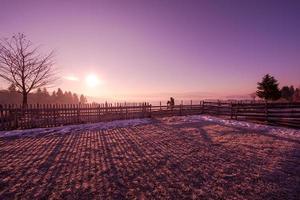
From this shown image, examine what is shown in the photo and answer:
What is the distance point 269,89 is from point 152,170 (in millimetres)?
46820

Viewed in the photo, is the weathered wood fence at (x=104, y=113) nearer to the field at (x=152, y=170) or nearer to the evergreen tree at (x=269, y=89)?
the field at (x=152, y=170)

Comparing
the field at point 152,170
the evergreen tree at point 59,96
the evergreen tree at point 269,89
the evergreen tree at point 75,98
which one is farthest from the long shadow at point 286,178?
the evergreen tree at point 75,98

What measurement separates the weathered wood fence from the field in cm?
529

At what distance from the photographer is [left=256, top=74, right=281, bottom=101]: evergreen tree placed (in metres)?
43.2

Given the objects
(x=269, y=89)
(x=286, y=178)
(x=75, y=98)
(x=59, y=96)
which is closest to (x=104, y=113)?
(x=286, y=178)

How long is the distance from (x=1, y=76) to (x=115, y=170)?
24237 millimetres

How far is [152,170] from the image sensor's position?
5.71 metres

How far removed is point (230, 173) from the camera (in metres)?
5.46

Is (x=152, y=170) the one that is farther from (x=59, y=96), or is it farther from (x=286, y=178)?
(x=59, y=96)

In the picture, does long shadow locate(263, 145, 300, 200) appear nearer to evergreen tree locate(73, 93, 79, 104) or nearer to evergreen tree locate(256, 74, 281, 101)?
evergreen tree locate(256, 74, 281, 101)

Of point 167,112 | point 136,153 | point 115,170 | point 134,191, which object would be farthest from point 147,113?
point 134,191

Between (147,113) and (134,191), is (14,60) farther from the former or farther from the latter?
(134,191)

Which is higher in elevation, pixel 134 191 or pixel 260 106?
pixel 260 106

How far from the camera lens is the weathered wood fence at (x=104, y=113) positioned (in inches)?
538
